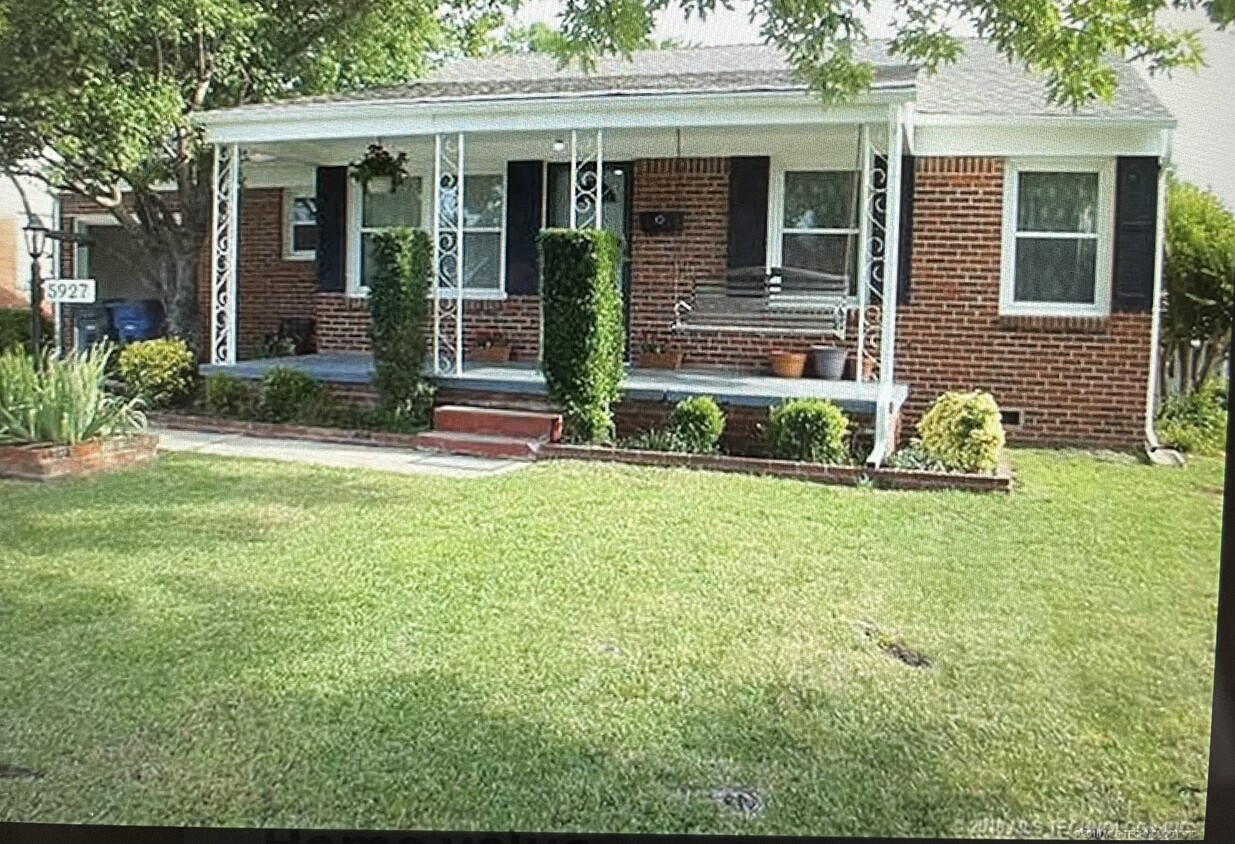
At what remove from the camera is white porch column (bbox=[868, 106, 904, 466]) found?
3463mm

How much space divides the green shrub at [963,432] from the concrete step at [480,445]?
127cm

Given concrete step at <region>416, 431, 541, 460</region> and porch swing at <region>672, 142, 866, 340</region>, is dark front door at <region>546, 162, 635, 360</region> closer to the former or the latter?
porch swing at <region>672, 142, 866, 340</region>

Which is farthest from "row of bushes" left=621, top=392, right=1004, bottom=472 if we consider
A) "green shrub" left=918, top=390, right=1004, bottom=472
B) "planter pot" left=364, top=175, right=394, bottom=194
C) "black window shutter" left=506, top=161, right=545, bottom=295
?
"planter pot" left=364, top=175, right=394, bottom=194

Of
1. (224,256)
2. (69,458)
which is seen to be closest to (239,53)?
(224,256)

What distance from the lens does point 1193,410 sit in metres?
2.57

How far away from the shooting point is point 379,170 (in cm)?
508

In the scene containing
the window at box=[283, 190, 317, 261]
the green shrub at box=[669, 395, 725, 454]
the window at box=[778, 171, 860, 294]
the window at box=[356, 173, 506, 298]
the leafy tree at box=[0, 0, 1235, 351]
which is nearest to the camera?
the leafy tree at box=[0, 0, 1235, 351]

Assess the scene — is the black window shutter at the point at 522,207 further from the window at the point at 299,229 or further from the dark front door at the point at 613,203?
the window at the point at 299,229

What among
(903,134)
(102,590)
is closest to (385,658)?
(102,590)

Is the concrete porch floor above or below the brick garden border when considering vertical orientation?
above

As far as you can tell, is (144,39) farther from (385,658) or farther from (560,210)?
(560,210)

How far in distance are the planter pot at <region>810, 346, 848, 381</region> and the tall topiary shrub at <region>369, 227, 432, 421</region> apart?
141 centimetres

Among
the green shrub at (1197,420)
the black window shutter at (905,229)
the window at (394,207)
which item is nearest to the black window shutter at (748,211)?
the black window shutter at (905,229)

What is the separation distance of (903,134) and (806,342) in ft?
2.56
